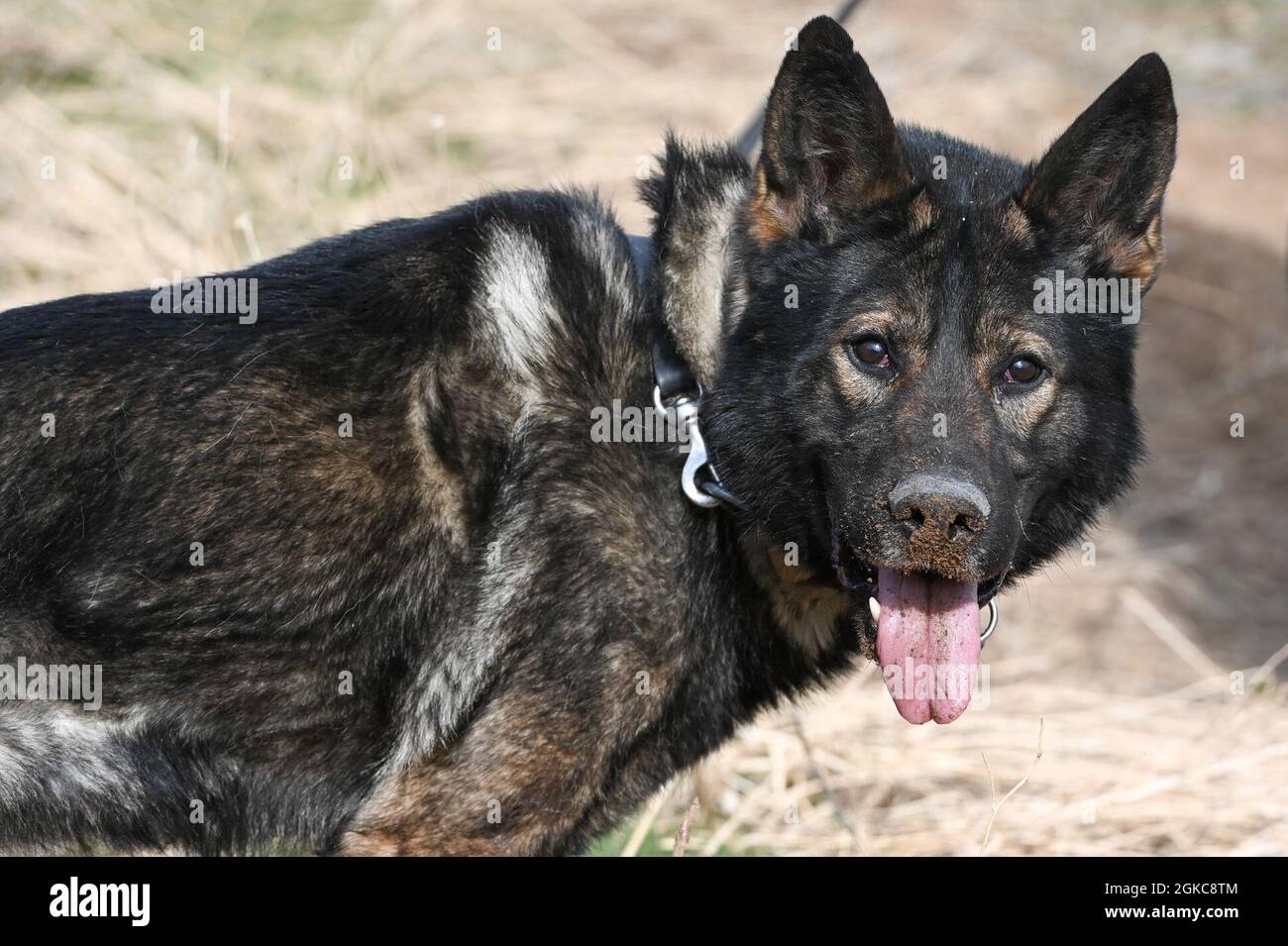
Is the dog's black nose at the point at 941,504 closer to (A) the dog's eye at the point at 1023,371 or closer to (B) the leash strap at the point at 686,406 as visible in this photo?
(A) the dog's eye at the point at 1023,371

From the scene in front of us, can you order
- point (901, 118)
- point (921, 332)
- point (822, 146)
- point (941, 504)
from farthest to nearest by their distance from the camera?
point (901, 118) → point (822, 146) → point (921, 332) → point (941, 504)

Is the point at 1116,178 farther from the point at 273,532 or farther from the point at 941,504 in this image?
the point at 273,532

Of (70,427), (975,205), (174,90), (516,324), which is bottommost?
(70,427)

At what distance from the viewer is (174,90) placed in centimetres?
804

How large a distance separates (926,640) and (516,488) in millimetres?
1013

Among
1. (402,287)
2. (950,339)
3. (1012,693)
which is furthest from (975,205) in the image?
(1012,693)

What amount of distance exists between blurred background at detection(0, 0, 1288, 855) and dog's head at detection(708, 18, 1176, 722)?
89 centimetres

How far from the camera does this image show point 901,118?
6805 millimetres

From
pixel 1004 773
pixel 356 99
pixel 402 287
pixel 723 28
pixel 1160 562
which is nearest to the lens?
pixel 402 287

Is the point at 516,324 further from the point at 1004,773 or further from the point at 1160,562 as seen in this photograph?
the point at 1160,562

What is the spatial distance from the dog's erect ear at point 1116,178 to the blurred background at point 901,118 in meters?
1.42

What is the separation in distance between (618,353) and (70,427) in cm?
128

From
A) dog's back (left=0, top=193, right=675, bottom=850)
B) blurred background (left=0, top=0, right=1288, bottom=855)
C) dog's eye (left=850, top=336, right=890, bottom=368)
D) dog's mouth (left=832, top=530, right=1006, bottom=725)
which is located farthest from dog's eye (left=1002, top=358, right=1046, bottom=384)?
blurred background (left=0, top=0, right=1288, bottom=855)

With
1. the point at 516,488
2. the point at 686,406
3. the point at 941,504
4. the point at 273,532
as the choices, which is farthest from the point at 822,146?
the point at 273,532
